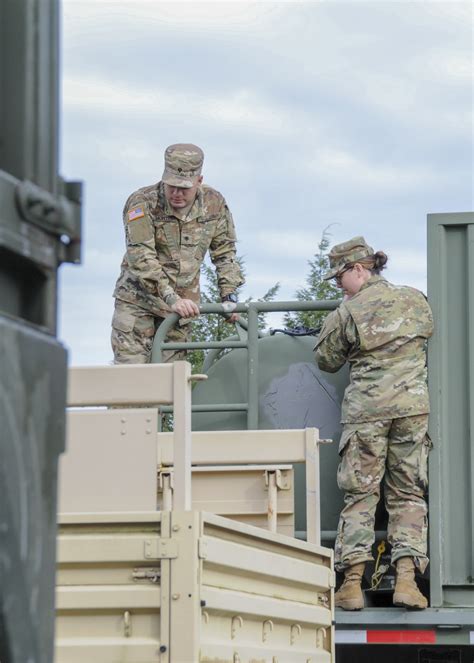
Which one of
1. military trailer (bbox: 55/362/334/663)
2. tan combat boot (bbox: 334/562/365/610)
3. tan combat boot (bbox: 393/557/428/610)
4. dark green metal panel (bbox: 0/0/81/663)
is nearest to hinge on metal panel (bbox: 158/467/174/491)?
military trailer (bbox: 55/362/334/663)

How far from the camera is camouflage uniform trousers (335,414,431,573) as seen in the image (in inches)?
241

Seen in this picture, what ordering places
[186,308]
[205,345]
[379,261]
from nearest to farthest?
1. [205,345]
2. [186,308]
3. [379,261]

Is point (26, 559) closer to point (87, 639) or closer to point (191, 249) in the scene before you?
point (87, 639)

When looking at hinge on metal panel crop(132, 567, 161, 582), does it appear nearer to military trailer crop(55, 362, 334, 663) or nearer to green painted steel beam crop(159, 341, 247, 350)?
military trailer crop(55, 362, 334, 663)

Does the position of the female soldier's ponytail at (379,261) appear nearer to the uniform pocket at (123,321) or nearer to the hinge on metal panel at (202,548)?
the uniform pocket at (123,321)

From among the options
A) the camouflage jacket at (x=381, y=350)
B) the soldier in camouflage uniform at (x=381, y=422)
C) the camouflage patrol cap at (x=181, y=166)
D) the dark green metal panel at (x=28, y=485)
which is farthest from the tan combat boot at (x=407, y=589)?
the dark green metal panel at (x=28, y=485)

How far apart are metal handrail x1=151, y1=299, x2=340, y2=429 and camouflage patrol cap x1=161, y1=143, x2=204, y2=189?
2.16 feet

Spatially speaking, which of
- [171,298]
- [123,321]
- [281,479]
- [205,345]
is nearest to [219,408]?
[205,345]

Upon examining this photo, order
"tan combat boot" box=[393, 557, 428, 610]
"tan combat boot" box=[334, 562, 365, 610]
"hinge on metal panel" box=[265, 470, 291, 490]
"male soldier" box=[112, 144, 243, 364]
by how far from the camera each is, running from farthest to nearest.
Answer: "male soldier" box=[112, 144, 243, 364], "tan combat boot" box=[334, 562, 365, 610], "tan combat boot" box=[393, 557, 428, 610], "hinge on metal panel" box=[265, 470, 291, 490]

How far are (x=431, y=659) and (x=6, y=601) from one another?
4441 mm

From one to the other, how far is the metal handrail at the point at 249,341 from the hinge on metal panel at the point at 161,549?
2478mm

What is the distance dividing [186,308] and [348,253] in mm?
845

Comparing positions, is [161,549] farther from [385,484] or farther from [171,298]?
[171,298]

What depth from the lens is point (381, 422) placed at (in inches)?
247
